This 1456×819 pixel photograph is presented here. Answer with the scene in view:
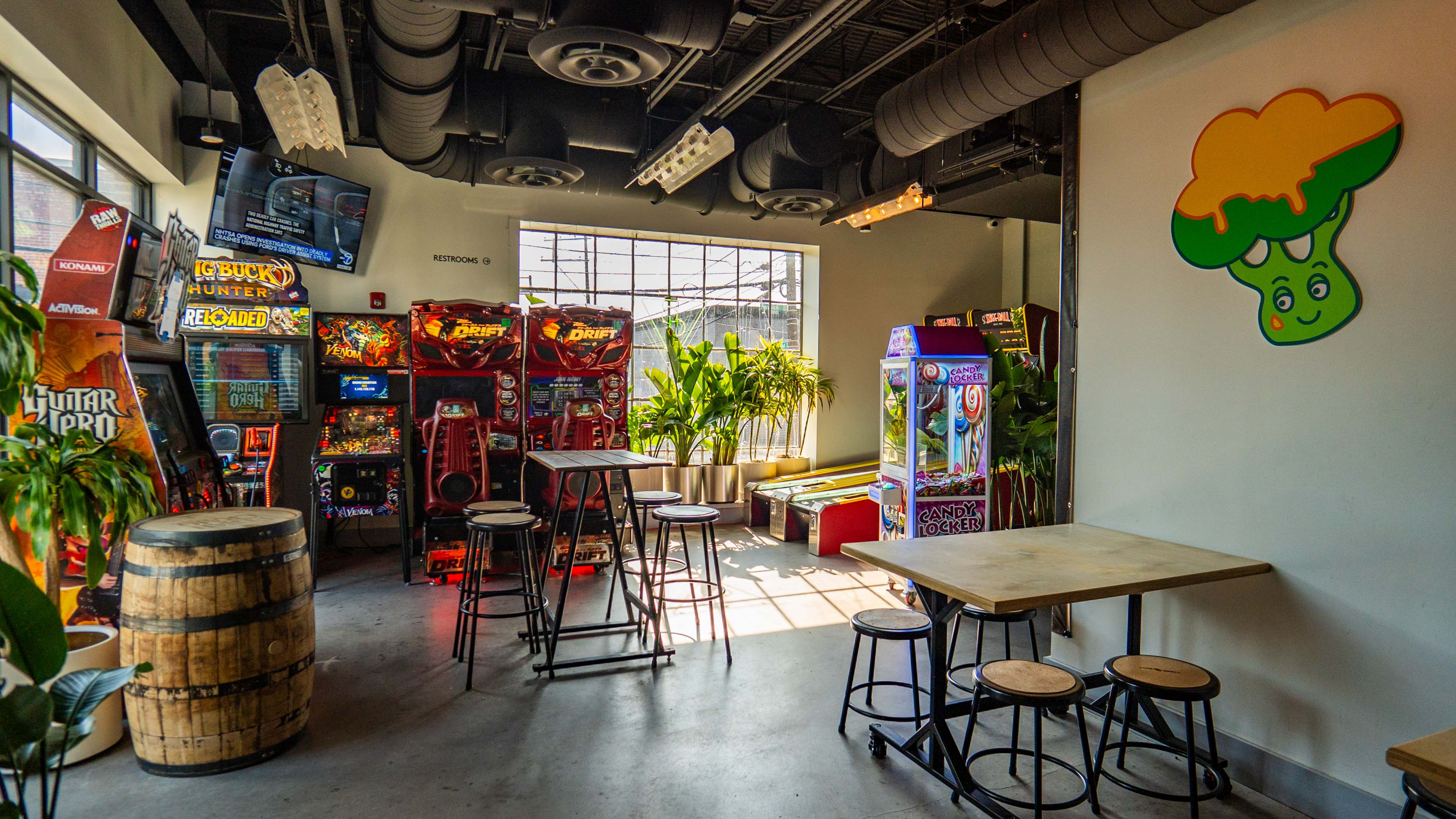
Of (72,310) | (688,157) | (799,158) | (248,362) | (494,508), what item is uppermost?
(799,158)

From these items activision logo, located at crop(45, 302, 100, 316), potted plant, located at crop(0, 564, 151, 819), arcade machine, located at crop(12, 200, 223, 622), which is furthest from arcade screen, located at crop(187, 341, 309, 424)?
potted plant, located at crop(0, 564, 151, 819)

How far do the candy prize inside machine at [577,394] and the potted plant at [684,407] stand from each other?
1.35 meters

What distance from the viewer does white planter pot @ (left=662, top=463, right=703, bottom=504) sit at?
7270 mm

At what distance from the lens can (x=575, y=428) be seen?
5602 mm

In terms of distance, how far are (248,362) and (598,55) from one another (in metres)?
3.69

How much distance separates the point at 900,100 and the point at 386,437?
4.11 meters

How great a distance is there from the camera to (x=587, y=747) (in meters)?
2.94

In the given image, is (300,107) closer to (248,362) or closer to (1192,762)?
(248,362)

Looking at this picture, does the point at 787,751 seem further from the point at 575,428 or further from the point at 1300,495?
the point at 575,428

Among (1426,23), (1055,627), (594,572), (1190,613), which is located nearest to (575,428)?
(594,572)

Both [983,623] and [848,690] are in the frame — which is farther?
[983,623]

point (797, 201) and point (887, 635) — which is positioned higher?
point (797, 201)

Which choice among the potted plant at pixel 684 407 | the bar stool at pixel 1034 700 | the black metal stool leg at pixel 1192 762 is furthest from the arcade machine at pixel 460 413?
the black metal stool leg at pixel 1192 762

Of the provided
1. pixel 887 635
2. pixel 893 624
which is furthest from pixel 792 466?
pixel 887 635
